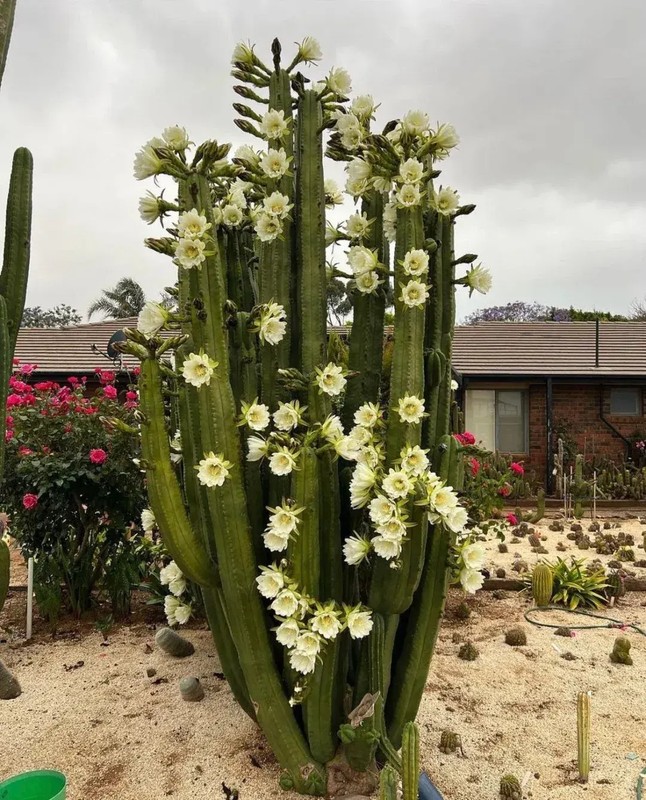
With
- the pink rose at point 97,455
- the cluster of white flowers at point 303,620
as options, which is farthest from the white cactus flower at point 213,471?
the pink rose at point 97,455

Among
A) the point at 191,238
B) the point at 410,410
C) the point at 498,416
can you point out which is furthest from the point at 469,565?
the point at 498,416

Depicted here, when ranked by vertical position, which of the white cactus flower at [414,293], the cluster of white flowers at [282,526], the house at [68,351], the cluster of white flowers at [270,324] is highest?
the house at [68,351]

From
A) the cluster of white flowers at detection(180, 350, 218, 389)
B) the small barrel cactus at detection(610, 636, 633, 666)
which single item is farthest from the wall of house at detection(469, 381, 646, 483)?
the cluster of white flowers at detection(180, 350, 218, 389)

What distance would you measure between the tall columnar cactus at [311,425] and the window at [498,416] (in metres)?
10.9

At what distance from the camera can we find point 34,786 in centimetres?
243

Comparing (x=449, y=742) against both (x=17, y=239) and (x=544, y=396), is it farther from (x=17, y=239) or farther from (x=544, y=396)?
(x=544, y=396)

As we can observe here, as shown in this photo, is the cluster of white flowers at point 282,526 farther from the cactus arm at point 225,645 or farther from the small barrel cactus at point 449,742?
the small barrel cactus at point 449,742

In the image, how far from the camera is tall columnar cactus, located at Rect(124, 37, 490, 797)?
2.48 m

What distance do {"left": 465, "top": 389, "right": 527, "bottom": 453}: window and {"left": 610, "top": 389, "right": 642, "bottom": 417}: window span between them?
1.85 metres

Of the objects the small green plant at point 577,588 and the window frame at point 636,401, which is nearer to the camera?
the small green plant at point 577,588

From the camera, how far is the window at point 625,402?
43.2ft

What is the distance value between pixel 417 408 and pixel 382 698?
1.25 metres

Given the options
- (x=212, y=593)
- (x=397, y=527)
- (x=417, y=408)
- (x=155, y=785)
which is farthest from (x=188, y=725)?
(x=417, y=408)

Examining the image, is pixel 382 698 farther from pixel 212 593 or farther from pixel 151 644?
pixel 151 644
